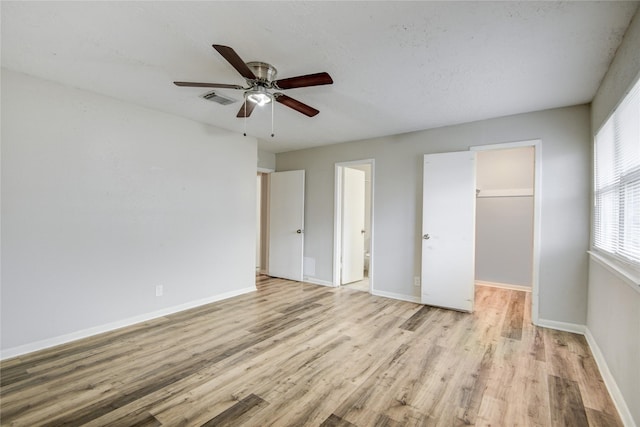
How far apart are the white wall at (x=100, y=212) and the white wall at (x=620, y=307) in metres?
4.08

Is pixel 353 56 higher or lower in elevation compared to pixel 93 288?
higher

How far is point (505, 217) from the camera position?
5.14 meters

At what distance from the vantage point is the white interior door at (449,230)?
3.76 m

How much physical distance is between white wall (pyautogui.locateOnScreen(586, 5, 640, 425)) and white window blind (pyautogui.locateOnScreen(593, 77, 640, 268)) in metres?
0.13

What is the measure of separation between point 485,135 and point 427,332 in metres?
2.51

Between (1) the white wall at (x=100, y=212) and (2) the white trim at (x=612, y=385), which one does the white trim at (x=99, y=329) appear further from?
(2) the white trim at (x=612, y=385)

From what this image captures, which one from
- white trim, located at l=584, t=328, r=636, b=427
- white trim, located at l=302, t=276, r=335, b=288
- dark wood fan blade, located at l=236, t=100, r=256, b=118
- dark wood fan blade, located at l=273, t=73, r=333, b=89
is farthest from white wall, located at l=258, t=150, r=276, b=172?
white trim, located at l=584, t=328, r=636, b=427

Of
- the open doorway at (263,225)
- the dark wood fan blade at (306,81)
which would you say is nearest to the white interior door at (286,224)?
the open doorway at (263,225)

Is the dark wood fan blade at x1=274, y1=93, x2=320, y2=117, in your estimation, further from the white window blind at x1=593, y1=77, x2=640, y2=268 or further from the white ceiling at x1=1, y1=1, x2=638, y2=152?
the white window blind at x1=593, y1=77, x2=640, y2=268

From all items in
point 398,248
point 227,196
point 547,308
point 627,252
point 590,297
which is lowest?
point 547,308

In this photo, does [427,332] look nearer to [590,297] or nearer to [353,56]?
[590,297]

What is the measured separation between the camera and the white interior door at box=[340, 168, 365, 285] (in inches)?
203

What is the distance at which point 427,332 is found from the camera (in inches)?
123

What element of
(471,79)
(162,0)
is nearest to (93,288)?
(162,0)
